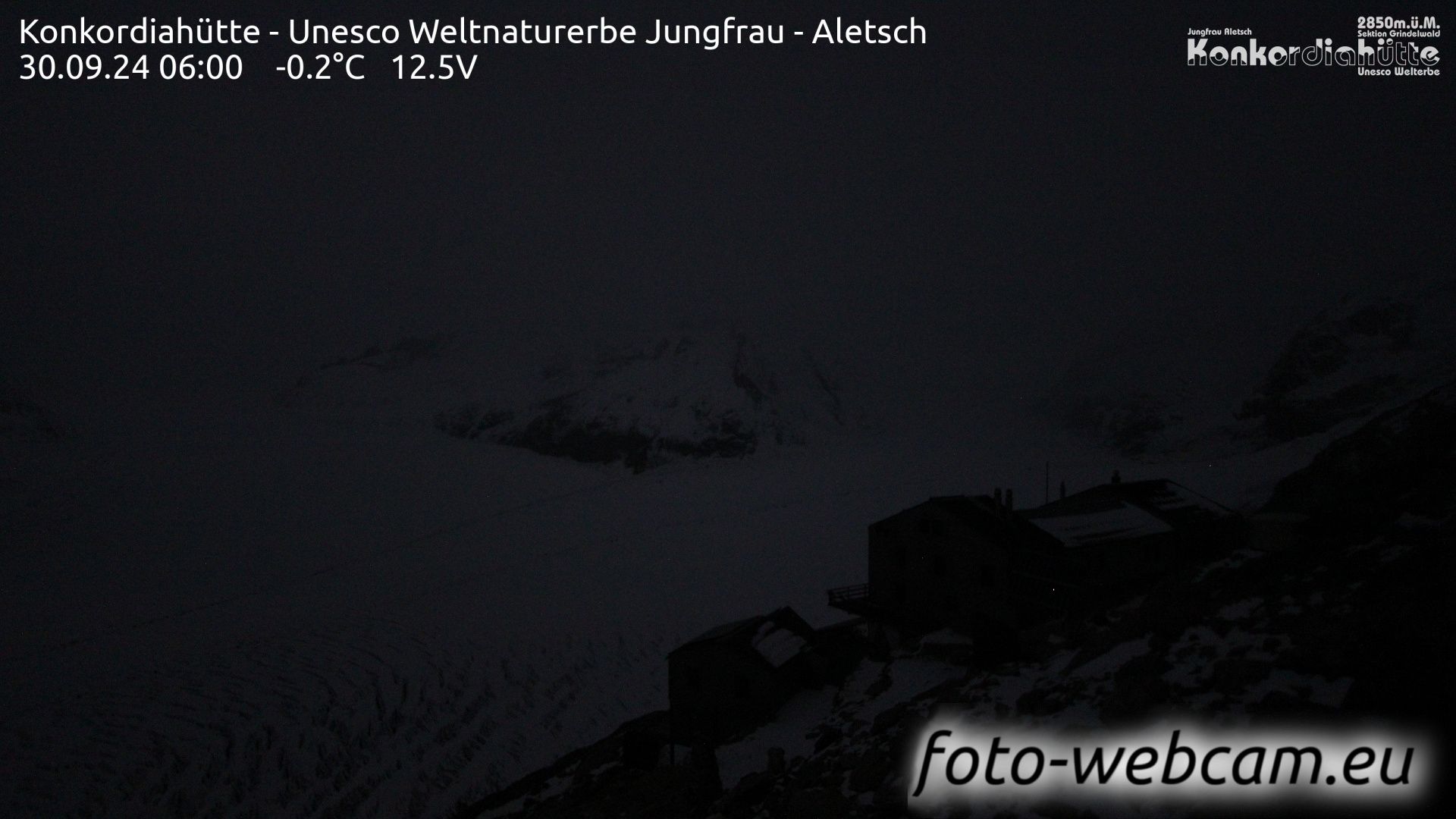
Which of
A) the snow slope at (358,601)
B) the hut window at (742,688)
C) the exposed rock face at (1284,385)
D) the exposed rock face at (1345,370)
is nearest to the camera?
the hut window at (742,688)

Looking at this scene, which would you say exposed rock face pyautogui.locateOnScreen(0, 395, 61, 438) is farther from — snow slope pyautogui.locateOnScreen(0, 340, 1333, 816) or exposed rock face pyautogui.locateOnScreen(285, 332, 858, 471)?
exposed rock face pyautogui.locateOnScreen(285, 332, 858, 471)

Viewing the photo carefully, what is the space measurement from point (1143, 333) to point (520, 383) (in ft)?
427

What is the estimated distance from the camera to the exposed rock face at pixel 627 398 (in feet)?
339

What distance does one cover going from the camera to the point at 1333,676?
22.9 ft

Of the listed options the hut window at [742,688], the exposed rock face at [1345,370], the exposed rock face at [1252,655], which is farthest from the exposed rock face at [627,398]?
the exposed rock face at [1252,655]

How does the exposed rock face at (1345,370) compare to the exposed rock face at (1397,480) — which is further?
the exposed rock face at (1345,370)

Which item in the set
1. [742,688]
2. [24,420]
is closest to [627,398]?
[24,420]

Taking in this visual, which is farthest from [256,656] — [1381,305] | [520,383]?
[1381,305]

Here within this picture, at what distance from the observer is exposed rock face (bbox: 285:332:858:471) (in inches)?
4065

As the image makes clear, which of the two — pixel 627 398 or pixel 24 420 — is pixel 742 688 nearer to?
pixel 24 420

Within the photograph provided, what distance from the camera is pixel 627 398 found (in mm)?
114312

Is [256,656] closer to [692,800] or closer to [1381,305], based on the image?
[692,800]

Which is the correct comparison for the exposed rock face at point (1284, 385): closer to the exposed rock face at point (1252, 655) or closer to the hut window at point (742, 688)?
the exposed rock face at point (1252, 655)

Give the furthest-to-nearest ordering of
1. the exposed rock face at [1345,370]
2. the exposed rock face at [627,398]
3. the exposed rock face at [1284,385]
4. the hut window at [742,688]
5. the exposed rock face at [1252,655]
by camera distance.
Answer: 1. the exposed rock face at [627,398]
2. the exposed rock face at [1284,385]
3. the exposed rock face at [1345,370]
4. the hut window at [742,688]
5. the exposed rock face at [1252,655]
